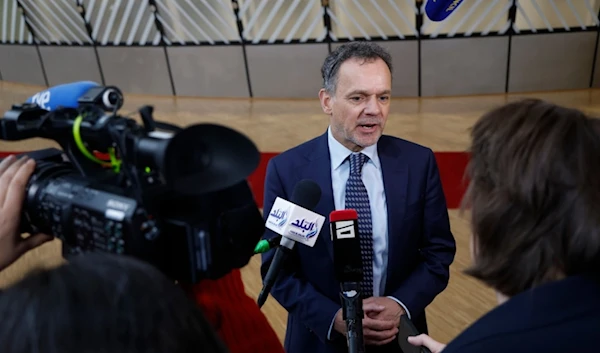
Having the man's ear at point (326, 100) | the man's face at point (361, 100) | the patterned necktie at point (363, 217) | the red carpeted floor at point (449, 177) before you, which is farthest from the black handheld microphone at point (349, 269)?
the red carpeted floor at point (449, 177)

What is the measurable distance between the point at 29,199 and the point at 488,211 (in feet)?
2.61

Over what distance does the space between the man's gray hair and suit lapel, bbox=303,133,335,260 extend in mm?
213

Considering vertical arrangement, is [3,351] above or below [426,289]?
above

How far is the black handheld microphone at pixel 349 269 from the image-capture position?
121cm

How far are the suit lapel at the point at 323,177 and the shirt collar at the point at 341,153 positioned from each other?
2cm

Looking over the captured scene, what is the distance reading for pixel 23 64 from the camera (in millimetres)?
10266

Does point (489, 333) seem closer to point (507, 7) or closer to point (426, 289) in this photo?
point (426, 289)

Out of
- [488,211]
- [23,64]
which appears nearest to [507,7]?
[488,211]

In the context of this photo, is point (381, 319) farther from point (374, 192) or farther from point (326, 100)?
point (326, 100)

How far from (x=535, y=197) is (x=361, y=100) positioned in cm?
87

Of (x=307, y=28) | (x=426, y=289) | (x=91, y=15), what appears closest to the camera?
(x=426, y=289)

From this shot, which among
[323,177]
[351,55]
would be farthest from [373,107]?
[323,177]

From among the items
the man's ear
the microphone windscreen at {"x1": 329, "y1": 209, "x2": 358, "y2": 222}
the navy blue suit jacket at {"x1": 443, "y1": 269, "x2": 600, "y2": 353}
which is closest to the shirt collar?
the man's ear

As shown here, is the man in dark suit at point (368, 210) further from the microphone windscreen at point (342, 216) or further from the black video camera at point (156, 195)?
the black video camera at point (156, 195)
